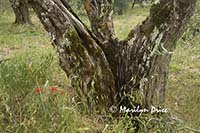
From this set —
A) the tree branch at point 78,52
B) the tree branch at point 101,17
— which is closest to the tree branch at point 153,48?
the tree branch at point 78,52

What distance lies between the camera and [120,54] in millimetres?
4930

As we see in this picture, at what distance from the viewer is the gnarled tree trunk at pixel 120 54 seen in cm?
459

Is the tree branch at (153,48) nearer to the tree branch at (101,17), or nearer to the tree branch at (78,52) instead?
the tree branch at (78,52)

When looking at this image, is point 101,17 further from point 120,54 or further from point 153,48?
point 153,48

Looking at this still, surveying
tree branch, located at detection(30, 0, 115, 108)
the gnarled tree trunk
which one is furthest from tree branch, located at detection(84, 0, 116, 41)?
tree branch, located at detection(30, 0, 115, 108)

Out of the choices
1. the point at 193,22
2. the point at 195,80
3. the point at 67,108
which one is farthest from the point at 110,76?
the point at 195,80

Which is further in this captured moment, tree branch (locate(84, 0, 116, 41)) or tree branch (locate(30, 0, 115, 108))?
tree branch (locate(84, 0, 116, 41))

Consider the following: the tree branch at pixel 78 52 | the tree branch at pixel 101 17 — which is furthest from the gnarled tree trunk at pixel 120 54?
the tree branch at pixel 101 17

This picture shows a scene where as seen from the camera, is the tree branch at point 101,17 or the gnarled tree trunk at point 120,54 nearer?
the gnarled tree trunk at point 120,54

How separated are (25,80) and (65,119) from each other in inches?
32.9

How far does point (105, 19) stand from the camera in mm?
5207

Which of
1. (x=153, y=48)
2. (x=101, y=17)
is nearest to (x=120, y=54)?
(x=153, y=48)

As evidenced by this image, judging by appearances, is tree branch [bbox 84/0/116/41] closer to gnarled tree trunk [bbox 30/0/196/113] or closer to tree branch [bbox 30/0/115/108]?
gnarled tree trunk [bbox 30/0/196/113]

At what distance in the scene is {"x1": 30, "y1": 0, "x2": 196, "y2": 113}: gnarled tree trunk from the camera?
181 inches
